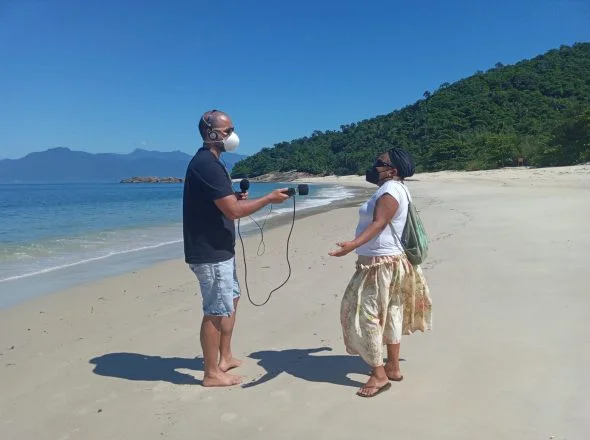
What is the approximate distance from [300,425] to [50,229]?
53.9 ft

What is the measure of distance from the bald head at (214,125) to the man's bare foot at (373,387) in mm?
1979

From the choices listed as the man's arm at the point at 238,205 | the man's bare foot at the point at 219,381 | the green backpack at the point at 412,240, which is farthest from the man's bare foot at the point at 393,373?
the man's arm at the point at 238,205

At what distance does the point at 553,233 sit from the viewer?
873 cm

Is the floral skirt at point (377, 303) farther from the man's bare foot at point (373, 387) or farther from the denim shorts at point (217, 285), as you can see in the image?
the denim shorts at point (217, 285)

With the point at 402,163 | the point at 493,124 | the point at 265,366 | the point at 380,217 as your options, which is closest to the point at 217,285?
the point at 265,366

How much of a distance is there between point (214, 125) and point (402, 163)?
53.2 inches

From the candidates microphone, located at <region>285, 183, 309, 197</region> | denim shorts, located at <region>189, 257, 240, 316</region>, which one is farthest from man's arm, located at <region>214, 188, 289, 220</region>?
denim shorts, located at <region>189, 257, 240, 316</region>

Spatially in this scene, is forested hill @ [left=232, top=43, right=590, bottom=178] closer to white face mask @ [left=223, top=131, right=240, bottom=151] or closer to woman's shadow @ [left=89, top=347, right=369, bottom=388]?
woman's shadow @ [left=89, top=347, right=369, bottom=388]

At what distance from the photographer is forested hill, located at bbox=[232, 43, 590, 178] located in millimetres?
42344

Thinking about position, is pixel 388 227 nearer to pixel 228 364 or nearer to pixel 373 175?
pixel 373 175

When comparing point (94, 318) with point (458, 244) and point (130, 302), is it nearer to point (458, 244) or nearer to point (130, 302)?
point (130, 302)

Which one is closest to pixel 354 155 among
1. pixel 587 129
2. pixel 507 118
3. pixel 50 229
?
pixel 507 118

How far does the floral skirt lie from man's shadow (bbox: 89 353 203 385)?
4.03 ft

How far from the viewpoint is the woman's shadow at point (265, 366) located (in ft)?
12.3
